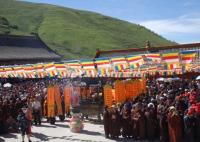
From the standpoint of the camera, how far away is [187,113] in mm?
15703

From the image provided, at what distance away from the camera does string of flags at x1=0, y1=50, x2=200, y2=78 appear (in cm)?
1572

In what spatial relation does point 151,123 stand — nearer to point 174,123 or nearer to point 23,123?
point 174,123

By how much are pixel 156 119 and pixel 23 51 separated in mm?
43680

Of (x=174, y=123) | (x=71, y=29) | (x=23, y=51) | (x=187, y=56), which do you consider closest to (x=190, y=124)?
(x=174, y=123)

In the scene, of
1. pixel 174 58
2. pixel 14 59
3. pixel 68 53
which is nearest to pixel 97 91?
pixel 174 58

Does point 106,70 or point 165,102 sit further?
point 106,70

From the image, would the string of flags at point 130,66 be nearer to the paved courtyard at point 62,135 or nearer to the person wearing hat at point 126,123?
the person wearing hat at point 126,123

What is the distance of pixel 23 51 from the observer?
190ft

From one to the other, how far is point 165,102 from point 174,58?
2478 mm

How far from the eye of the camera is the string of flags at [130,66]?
15.7 m

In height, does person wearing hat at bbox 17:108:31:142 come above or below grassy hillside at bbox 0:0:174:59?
below

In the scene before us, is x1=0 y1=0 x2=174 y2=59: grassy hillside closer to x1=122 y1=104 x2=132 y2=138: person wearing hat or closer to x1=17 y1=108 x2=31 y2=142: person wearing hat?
x1=122 y1=104 x2=132 y2=138: person wearing hat

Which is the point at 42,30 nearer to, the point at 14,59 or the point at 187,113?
the point at 14,59

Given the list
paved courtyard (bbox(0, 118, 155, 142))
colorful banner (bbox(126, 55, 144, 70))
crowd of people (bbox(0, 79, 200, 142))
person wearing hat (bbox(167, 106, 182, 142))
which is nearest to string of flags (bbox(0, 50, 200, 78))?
colorful banner (bbox(126, 55, 144, 70))
